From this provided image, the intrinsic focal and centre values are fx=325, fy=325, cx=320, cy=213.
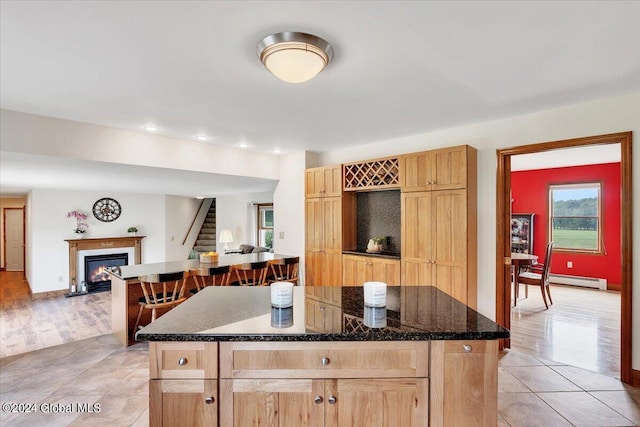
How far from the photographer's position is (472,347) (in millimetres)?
1471

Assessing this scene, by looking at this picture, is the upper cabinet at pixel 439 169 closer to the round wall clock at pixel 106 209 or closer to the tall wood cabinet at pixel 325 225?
the tall wood cabinet at pixel 325 225

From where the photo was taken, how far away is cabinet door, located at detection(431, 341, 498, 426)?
1.46m

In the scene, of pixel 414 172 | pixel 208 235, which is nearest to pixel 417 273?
pixel 414 172

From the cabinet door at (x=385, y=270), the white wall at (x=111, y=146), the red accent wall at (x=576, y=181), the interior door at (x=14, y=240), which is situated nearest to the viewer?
the white wall at (x=111, y=146)

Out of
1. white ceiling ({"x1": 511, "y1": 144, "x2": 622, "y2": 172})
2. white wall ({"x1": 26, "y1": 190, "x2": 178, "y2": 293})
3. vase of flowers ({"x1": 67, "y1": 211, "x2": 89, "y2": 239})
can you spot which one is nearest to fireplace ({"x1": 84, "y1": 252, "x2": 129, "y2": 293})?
white wall ({"x1": 26, "y1": 190, "x2": 178, "y2": 293})

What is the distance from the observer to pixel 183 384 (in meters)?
1.44

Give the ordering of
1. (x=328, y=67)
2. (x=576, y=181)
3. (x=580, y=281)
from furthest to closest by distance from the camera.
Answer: (x=576, y=181) → (x=580, y=281) → (x=328, y=67)

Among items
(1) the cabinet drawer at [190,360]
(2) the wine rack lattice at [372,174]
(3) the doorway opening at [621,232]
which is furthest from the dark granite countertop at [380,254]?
(1) the cabinet drawer at [190,360]

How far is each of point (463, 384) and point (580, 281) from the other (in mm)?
6988

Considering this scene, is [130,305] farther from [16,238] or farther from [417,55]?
[16,238]

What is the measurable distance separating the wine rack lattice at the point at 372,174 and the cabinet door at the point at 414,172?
11 cm

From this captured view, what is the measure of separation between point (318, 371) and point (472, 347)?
70 centimetres

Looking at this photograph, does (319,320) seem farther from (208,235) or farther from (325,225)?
(208,235)

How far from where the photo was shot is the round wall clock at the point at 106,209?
748 centimetres
